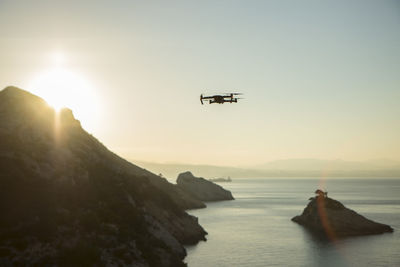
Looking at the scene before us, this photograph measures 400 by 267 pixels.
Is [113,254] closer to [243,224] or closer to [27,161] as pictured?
[27,161]

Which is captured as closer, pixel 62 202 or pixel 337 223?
pixel 62 202

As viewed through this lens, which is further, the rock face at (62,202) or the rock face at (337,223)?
the rock face at (337,223)

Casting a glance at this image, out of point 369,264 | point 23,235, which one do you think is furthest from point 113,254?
point 369,264

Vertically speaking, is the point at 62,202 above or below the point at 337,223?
above

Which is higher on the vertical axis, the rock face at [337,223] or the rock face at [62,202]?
the rock face at [62,202]
